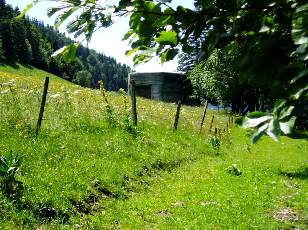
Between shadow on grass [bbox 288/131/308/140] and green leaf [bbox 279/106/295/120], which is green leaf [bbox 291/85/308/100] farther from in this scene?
shadow on grass [bbox 288/131/308/140]

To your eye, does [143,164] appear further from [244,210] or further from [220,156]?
[220,156]

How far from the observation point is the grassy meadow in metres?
9.86

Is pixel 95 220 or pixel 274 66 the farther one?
pixel 95 220

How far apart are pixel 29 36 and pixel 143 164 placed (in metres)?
120

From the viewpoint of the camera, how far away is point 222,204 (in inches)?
477

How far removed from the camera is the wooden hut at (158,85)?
59.3m

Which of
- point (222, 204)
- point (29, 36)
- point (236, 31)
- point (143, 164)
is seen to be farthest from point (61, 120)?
point (29, 36)

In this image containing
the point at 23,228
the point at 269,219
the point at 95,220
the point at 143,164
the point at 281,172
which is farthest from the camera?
the point at 281,172

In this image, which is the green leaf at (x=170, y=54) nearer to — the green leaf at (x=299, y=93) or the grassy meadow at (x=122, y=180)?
the green leaf at (x=299, y=93)

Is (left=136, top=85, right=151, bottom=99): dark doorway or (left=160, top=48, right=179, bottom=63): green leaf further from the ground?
(left=160, top=48, right=179, bottom=63): green leaf

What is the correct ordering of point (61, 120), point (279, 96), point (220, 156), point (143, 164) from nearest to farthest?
point (279, 96)
point (143, 164)
point (61, 120)
point (220, 156)

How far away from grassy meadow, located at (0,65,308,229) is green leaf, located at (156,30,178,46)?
6855 millimetres

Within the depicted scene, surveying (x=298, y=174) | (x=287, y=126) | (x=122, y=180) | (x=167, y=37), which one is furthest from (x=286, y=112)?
(x=298, y=174)

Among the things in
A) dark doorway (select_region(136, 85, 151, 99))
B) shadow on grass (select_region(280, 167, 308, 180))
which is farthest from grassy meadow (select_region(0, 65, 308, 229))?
dark doorway (select_region(136, 85, 151, 99))
